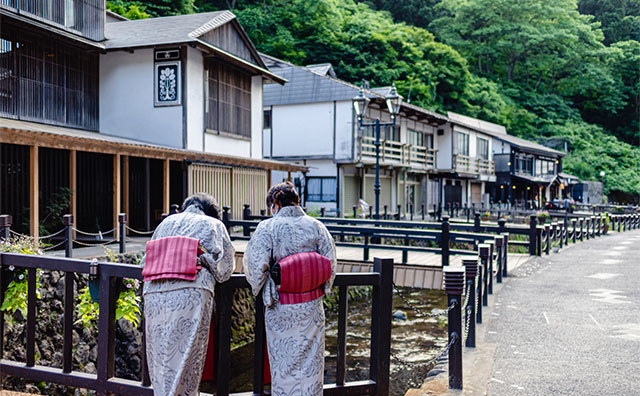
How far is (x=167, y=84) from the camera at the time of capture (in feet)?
59.8

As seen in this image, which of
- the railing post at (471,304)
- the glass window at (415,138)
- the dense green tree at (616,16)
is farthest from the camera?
the dense green tree at (616,16)

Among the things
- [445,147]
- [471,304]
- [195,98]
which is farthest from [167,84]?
[445,147]

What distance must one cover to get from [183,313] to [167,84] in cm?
1565

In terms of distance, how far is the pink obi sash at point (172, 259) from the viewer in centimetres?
378

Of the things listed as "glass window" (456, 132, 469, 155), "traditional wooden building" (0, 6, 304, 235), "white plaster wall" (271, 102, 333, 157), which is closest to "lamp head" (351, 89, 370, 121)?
"traditional wooden building" (0, 6, 304, 235)

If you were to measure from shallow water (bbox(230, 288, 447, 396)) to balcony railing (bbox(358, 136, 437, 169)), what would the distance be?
1306cm

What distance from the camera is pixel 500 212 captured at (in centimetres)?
3189

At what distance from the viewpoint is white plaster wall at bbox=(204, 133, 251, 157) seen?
19484 mm

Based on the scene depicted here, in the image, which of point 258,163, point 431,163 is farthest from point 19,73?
point 431,163

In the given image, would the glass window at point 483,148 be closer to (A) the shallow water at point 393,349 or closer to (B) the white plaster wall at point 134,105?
(A) the shallow water at point 393,349

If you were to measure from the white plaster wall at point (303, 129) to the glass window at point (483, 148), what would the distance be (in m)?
17.0

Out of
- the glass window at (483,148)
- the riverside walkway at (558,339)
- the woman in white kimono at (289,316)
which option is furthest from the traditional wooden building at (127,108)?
the glass window at (483,148)

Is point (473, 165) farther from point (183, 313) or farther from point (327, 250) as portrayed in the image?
point (183, 313)

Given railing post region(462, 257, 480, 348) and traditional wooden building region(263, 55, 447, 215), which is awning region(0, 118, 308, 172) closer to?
traditional wooden building region(263, 55, 447, 215)
